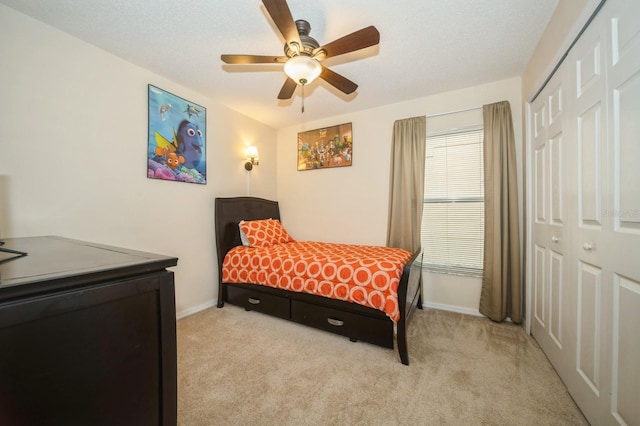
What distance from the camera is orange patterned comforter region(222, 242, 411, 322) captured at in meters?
1.96

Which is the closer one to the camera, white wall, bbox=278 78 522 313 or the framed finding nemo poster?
the framed finding nemo poster

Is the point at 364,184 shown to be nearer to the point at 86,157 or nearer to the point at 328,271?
the point at 328,271

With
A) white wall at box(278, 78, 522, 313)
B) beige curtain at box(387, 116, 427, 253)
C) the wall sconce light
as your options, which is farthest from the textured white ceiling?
the wall sconce light

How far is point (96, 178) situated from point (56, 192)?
0.90 ft

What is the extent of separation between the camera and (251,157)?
3.43 m

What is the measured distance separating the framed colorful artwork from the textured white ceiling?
79 centimetres

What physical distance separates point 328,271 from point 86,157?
Answer: 7.45 feet

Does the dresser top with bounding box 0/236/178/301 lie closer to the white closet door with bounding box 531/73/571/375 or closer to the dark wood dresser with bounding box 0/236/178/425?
the dark wood dresser with bounding box 0/236/178/425

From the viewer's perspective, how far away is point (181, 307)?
8.70 feet

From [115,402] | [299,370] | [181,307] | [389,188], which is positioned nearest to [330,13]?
[389,188]

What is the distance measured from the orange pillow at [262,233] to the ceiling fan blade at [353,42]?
2072 mm

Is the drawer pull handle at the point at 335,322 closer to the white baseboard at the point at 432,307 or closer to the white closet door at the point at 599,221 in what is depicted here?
the white baseboard at the point at 432,307

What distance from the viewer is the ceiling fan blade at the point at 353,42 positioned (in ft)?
4.96

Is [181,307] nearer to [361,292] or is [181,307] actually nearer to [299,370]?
[299,370]
